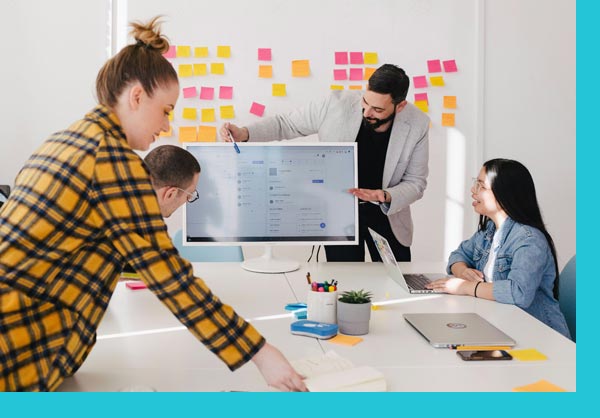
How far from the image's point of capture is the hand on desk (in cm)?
117

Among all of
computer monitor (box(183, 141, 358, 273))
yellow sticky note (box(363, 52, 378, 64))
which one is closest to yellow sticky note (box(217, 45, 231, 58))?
yellow sticky note (box(363, 52, 378, 64))

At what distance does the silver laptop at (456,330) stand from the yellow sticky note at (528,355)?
29 millimetres

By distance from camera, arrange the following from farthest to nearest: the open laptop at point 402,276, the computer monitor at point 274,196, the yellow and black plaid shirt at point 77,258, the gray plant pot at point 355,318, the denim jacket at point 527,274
Answer: the computer monitor at point 274,196 < the open laptop at point 402,276 < the denim jacket at point 527,274 < the gray plant pot at point 355,318 < the yellow and black plaid shirt at point 77,258

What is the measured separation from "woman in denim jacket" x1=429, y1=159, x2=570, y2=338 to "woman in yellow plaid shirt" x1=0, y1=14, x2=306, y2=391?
947 mm

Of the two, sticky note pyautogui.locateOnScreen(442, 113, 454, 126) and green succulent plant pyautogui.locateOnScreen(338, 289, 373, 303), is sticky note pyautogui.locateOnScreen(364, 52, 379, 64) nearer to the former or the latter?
sticky note pyautogui.locateOnScreen(442, 113, 454, 126)

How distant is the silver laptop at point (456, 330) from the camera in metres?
1.46

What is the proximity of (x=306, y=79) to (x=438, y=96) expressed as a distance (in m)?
0.78

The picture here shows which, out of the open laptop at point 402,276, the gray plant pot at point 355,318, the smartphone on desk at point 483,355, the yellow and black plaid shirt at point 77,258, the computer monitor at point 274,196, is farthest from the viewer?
the computer monitor at point 274,196

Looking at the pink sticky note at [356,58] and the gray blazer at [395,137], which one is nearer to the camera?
the gray blazer at [395,137]

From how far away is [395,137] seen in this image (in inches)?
106

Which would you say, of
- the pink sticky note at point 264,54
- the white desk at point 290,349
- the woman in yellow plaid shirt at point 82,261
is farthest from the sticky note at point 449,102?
the woman in yellow plaid shirt at point 82,261

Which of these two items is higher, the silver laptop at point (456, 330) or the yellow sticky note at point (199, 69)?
the yellow sticky note at point (199, 69)

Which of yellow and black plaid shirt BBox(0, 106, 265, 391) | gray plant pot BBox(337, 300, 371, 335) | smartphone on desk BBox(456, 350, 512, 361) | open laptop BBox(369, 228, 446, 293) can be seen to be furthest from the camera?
open laptop BBox(369, 228, 446, 293)

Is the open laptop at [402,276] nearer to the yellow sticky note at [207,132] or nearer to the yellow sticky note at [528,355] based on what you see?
the yellow sticky note at [528,355]
